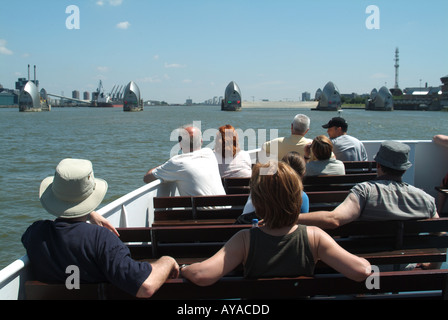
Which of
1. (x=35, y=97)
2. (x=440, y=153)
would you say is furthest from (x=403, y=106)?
(x=440, y=153)

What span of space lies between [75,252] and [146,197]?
2090 millimetres

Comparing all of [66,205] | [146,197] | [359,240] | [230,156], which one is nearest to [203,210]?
[146,197]

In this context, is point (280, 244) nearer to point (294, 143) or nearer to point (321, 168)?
point (321, 168)

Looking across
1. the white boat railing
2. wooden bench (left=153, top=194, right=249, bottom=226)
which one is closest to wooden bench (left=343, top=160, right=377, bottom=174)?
the white boat railing

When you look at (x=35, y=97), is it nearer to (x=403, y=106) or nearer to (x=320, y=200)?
(x=403, y=106)

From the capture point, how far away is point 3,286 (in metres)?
1.98

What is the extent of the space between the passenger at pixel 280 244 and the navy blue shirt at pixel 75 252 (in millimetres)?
363

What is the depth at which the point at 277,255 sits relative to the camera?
1993 mm

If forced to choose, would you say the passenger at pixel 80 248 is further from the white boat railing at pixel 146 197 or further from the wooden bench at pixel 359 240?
the wooden bench at pixel 359 240

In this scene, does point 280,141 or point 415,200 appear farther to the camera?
point 280,141

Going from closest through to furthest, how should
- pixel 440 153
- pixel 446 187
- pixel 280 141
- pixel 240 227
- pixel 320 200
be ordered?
pixel 240 227
pixel 320 200
pixel 446 187
pixel 280 141
pixel 440 153

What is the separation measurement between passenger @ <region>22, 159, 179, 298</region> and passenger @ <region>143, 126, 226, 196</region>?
186 cm

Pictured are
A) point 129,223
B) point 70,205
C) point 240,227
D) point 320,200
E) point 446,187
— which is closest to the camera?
point 70,205
